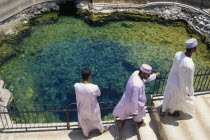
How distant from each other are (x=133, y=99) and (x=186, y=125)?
4.99ft

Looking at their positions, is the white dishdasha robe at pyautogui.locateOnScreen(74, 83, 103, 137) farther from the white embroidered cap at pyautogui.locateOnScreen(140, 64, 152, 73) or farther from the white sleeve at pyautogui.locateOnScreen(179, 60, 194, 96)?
the white sleeve at pyautogui.locateOnScreen(179, 60, 194, 96)

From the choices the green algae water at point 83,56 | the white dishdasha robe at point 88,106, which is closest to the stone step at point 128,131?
the white dishdasha robe at point 88,106

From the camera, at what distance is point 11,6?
44.4 ft

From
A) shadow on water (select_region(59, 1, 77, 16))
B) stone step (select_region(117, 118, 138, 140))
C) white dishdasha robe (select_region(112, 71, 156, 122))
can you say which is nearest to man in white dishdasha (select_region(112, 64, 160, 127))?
white dishdasha robe (select_region(112, 71, 156, 122))

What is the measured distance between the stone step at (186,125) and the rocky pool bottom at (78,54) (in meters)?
3.63

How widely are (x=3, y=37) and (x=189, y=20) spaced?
10.7 m

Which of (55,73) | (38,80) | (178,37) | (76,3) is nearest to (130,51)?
(178,37)

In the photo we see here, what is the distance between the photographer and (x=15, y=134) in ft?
18.8

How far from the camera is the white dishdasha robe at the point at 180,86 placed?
4.57 meters

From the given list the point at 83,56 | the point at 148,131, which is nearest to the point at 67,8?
the point at 83,56

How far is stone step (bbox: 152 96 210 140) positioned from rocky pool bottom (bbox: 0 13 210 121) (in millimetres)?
3627

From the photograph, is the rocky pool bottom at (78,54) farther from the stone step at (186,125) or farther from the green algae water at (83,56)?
the stone step at (186,125)

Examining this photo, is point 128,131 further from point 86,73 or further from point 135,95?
point 86,73

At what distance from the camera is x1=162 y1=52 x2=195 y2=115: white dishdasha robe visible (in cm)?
457
